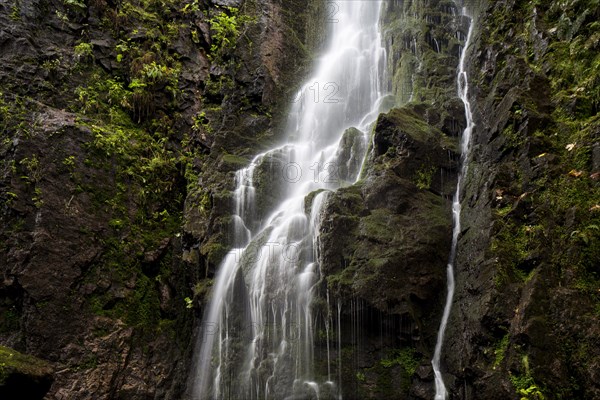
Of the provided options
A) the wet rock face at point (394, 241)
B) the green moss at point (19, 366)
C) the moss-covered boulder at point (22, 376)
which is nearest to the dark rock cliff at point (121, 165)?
the moss-covered boulder at point (22, 376)

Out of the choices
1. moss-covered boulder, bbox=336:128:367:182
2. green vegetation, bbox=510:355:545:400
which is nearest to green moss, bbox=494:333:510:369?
green vegetation, bbox=510:355:545:400

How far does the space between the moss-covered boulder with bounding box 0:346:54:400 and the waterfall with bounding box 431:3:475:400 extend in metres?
7.26

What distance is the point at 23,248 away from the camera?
34.0 ft

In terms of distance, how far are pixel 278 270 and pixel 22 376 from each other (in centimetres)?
505

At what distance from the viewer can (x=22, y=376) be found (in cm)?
789

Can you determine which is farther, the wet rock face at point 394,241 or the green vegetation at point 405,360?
the wet rock face at point 394,241

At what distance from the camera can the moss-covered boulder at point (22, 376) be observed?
7.55 m

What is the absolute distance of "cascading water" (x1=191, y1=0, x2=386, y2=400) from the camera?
8.52 metres

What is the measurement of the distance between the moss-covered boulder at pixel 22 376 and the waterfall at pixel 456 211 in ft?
23.8

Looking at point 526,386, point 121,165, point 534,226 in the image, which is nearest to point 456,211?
point 534,226

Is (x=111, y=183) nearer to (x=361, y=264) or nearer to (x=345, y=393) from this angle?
(x=361, y=264)

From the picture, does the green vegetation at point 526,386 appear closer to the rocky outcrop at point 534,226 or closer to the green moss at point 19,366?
the rocky outcrop at point 534,226

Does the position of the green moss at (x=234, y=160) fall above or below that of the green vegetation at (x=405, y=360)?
above

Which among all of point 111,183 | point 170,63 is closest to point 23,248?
point 111,183
